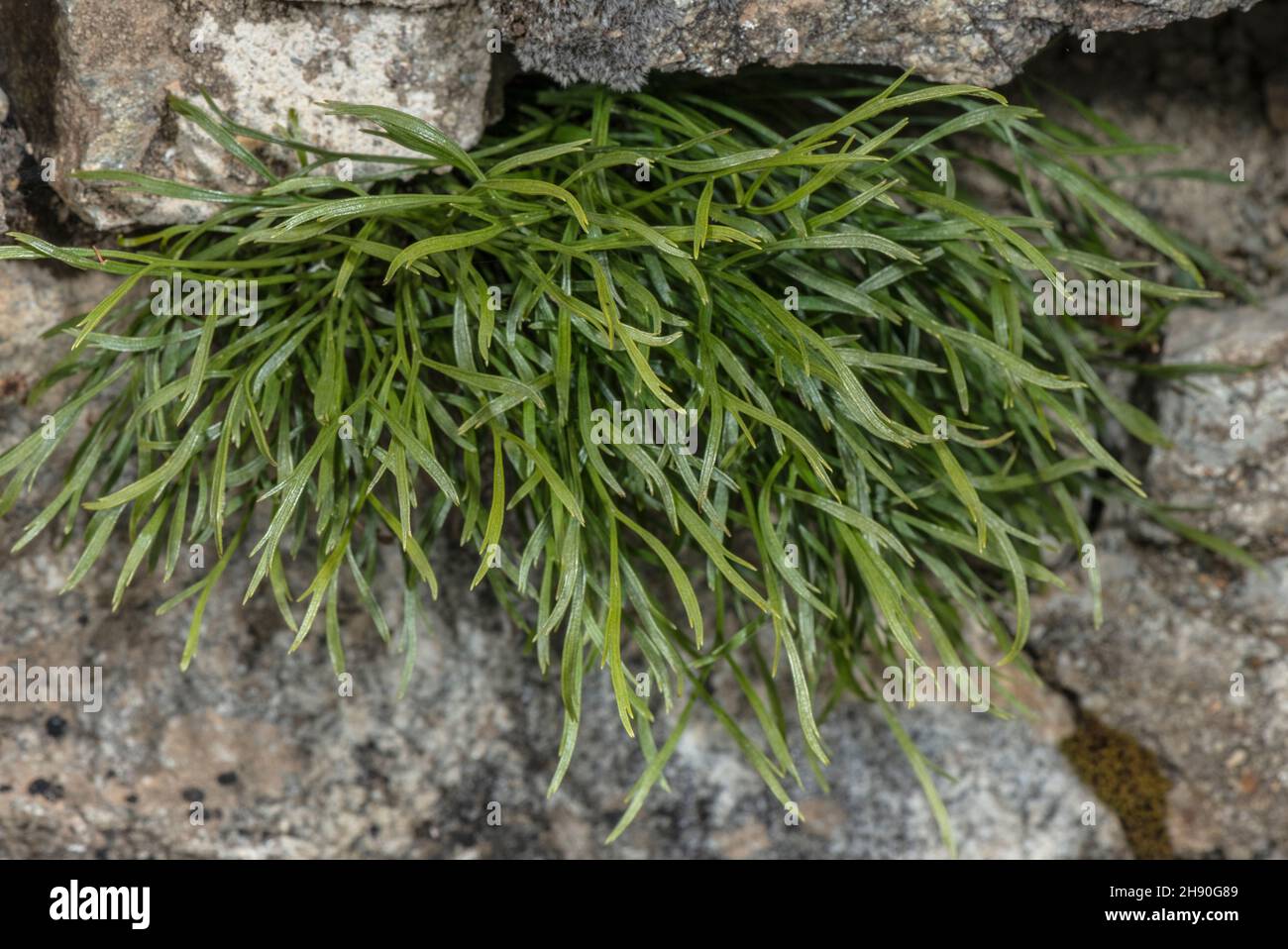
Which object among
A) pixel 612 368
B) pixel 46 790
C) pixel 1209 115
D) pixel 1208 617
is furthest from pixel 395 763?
pixel 1209 115

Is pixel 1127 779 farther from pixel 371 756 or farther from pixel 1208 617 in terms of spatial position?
pixel 371 756

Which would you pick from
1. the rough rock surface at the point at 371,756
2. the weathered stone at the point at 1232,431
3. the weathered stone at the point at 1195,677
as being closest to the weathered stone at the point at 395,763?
the rough rock surface at the point at 371,756

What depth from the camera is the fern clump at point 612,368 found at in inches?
59.1

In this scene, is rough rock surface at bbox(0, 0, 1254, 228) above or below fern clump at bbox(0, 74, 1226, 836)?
above

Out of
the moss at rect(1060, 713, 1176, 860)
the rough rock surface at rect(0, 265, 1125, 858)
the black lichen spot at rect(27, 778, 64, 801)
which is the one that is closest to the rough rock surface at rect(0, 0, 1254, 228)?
the rough rock surface at rect(0, 265, 1125, 858)

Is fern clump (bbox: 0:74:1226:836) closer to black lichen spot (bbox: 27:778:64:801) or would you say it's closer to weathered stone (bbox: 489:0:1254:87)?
weathered stone (bbox: 489:0:1254:87)

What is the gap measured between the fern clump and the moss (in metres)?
0.45

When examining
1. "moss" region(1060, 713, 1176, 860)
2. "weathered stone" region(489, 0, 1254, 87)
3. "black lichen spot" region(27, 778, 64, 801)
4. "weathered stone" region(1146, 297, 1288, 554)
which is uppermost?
"weathered stone" region(489, 0, 1254, 87)

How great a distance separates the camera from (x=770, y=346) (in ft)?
5.06

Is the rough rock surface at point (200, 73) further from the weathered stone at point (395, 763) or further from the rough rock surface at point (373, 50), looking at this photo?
the weathered stone at point (395, 763)

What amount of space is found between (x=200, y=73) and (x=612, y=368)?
0.68 metres

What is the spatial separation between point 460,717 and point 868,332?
3.02 feet

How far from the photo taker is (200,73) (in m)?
1.57

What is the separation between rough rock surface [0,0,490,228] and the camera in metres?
1.54
